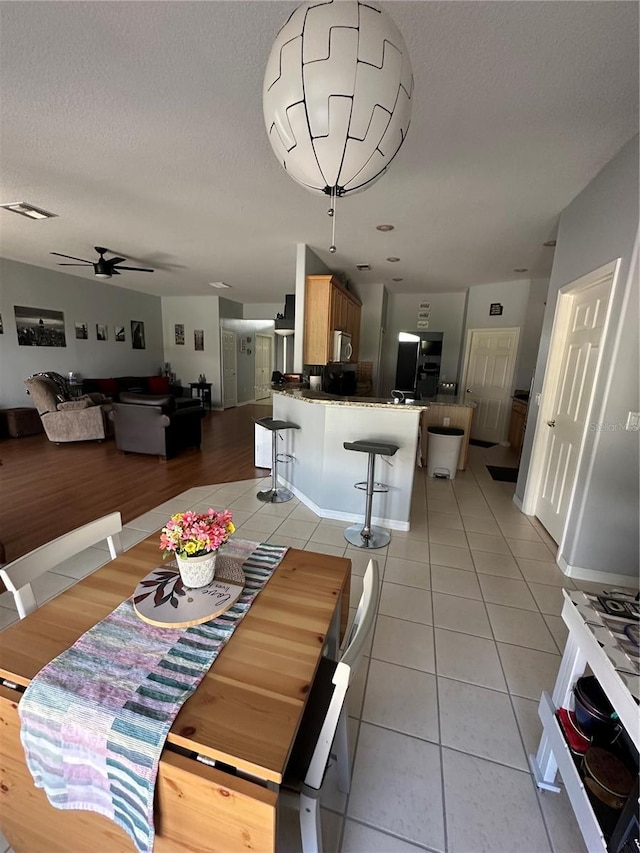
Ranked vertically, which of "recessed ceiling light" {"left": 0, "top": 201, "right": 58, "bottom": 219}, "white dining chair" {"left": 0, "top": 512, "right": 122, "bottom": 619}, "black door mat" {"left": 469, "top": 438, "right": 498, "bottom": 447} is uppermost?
"recessed ceiling light" {"left": 0, "top": 201, "right": 58, "bottom": 219}

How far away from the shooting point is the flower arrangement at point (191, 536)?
1085mm

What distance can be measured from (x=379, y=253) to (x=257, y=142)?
260cm

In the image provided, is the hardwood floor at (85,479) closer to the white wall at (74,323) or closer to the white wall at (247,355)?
the white wall at (74,323)

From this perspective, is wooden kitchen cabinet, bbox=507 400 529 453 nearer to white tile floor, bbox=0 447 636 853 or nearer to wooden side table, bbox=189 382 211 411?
white tile floor, bbox=0 447 636 853

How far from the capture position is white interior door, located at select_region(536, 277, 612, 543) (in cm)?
260

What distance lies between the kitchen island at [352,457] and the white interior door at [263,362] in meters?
7.32

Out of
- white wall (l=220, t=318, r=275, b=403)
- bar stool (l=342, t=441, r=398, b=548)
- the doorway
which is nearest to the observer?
the doorway

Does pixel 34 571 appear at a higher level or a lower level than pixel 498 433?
higher

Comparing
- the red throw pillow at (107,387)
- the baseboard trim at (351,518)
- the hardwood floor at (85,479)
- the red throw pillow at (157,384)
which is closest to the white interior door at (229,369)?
the red throw pillow at (157,384)

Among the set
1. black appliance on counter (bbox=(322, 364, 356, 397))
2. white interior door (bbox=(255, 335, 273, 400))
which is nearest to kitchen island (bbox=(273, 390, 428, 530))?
black appliance on counter (bbox=(322, 364, 356, 397))

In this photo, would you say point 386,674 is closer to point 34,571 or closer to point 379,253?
point 34,571

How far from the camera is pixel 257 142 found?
7.27ft

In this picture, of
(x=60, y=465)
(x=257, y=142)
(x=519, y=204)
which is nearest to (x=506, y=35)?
(x=257, y=142)

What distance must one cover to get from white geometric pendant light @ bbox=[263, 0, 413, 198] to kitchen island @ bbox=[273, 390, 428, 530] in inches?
84.7
